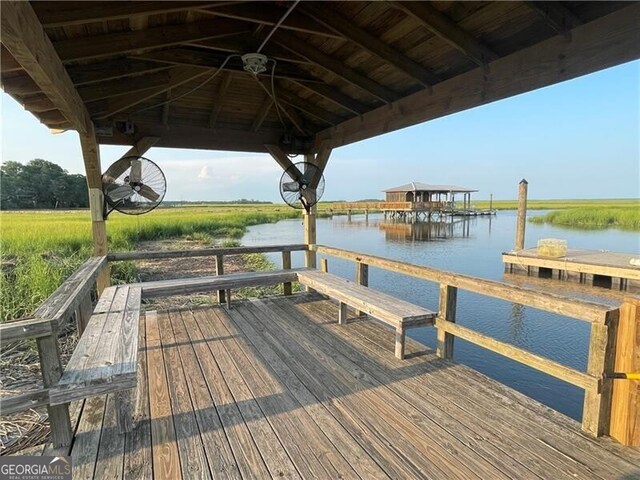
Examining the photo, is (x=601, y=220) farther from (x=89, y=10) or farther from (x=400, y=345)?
Answer: (x=89, y=10)

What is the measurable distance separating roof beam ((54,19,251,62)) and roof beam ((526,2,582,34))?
219 cm

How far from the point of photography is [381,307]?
2801mm

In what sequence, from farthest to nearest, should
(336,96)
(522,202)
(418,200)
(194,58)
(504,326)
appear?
(418,200) < (522,202) < (504,326) < (336,96) < (194,58)

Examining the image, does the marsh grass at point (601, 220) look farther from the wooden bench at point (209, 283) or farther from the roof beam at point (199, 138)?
the wooden bench at point (209, 283)

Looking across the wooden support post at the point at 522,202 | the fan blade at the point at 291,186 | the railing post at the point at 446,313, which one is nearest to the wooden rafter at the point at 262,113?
the fan blade at the point at 291,186

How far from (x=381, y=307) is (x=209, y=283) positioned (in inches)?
78.8

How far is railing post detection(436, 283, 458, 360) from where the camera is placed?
279cm

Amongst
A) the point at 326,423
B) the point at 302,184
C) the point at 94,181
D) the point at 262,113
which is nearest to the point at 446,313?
the point at 326,423

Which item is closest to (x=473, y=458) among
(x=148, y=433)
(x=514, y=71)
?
(x=148, y=433)

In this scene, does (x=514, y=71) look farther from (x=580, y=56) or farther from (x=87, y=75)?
(x=87, y=75)

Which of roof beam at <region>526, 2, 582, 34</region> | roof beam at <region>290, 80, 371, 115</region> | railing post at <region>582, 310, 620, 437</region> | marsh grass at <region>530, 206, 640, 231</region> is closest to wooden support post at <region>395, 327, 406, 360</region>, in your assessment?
railing post at <region>582, 310, 620, 437</region>

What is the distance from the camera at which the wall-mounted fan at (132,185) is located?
12.2ft

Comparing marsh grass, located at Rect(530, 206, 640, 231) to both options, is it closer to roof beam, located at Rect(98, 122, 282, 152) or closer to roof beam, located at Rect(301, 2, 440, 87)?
roof beam, located at Rect(301, 2, 440, 87)

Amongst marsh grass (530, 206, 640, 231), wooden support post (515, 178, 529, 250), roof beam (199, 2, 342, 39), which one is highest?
roof beam (199, 2, 342, 39)
